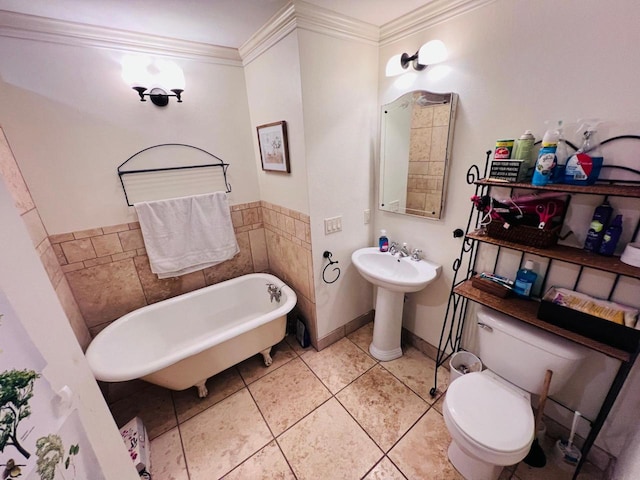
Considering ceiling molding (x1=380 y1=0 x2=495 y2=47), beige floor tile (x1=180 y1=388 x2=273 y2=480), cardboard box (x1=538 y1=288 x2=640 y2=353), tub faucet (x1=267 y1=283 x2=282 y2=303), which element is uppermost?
ceiling molding (x1=380 y1=0 x2=495 y2=47)

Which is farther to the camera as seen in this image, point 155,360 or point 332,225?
A: point 332,225

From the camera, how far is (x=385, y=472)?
1345mm

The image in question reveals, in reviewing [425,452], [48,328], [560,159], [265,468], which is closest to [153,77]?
[48,328]

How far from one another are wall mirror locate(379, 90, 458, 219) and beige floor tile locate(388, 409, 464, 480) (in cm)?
129

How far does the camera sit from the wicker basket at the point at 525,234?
1.17m

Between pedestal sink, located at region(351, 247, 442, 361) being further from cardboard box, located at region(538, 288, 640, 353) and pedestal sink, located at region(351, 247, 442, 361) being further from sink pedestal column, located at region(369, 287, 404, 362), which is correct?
cardboard box, located at region(538, 288, 640, 353)

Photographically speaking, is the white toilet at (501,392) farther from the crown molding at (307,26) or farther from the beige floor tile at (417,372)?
the crown molding at (307,26)

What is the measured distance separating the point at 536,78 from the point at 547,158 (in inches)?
15.7

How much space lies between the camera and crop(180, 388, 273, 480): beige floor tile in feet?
4.66

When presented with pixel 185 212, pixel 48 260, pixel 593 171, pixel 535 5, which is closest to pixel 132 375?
pixel 48 260

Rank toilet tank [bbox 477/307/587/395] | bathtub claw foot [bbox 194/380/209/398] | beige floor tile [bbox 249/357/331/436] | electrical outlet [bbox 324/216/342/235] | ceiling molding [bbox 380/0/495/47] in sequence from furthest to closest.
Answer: electrical outlet [bbox 324/216/342/235] → bathtub claw foot [bbox 194/380/209/398] → beige floor tile [bbox 249/357/331/436] → ceiling molding [bbox 380/0/495/47] → toilet tank [bbox 477/307/587/395]

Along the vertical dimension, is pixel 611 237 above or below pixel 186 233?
above

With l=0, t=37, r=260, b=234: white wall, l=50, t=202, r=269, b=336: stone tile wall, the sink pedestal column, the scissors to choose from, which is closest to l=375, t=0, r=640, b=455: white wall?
the scissors

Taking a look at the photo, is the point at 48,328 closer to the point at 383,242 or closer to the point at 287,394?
the point at 287,394
